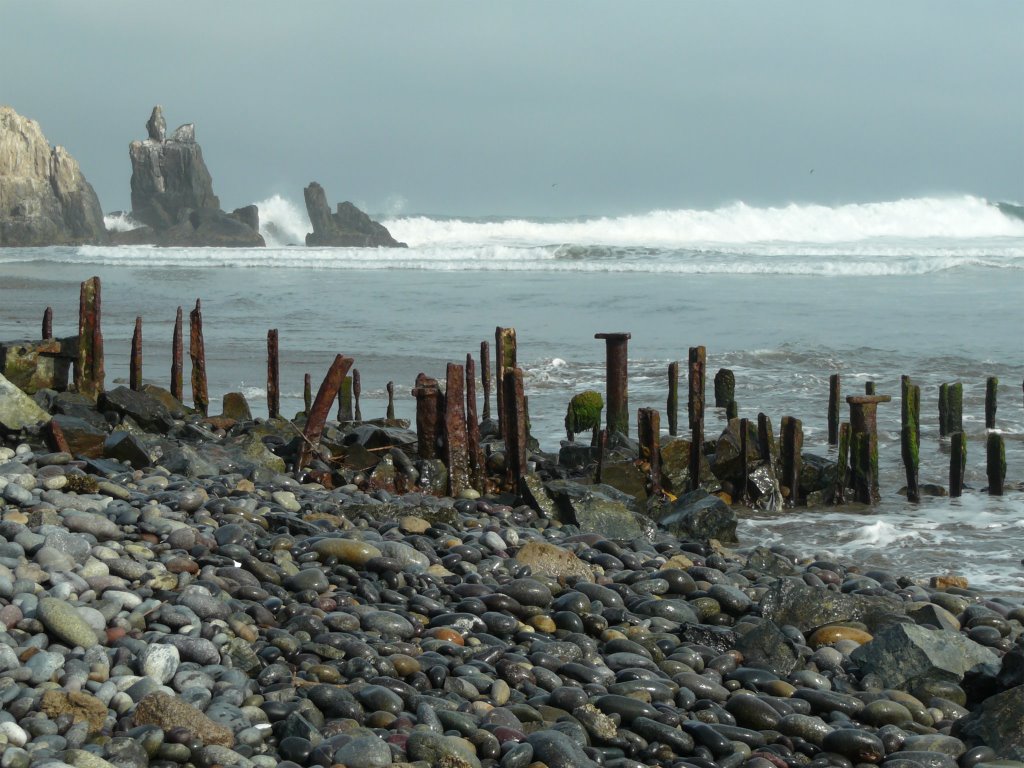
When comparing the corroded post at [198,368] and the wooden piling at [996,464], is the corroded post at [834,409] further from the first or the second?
the corroded post at [198,368]

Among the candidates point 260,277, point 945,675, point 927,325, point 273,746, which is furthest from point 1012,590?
point 260,277

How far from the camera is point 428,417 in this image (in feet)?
33.0

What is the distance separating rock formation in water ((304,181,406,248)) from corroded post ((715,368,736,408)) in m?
64.7

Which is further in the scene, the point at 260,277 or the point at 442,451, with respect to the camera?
the point at 260,277

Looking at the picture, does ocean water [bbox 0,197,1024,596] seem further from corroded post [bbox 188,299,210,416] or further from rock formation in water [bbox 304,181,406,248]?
rock formation in water [bbox 304,181,406,248]

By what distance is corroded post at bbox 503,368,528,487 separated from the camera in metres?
9.56

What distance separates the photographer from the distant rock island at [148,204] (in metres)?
86.1

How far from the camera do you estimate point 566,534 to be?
827 centimetres

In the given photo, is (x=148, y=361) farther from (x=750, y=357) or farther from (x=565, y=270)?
(x=565, y=270)

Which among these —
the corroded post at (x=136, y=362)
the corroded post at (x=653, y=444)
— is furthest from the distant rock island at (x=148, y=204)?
the corroded post at (x=653, y=444)

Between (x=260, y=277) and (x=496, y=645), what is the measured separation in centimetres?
3869

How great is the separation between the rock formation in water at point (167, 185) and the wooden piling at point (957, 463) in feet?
285

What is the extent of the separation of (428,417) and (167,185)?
96.6 meters

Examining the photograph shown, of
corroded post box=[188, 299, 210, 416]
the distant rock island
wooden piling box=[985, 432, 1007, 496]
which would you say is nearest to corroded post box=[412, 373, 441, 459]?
corroded post box=[188, 299, 210, 416]
